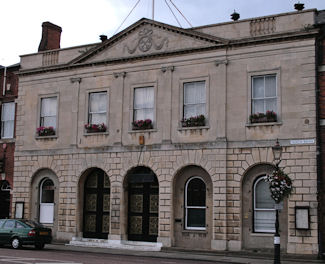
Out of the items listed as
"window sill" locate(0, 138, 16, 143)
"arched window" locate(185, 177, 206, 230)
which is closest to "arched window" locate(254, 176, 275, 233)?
"arched window" locate(185, 177, 206, 230)

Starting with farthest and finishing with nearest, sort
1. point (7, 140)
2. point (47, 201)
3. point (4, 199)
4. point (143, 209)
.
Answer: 1. point (4, 199)
2. point (7, 140)
3. point (47, 201)
4. point (143, 209)

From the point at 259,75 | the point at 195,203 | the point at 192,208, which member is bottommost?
the point at 192,208

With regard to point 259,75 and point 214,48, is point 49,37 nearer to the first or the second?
point 214,48

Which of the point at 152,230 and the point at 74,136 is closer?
the point at 152,230

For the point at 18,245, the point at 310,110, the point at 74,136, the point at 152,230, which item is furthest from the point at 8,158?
the point at 310,110

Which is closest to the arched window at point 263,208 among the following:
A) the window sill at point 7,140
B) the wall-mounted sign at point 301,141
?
the wall-mounted sign at point 301,141

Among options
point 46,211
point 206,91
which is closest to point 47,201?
point 46,211

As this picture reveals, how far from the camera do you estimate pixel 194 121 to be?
24953 mm

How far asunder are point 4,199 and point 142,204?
32.7 ft

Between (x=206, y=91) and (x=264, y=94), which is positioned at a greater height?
(x=206, y=91)

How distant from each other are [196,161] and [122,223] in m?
5.15

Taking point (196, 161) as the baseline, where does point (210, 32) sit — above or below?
above

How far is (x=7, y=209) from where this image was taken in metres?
31.4

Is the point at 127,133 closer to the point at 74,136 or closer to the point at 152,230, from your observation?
the point at 74,136
